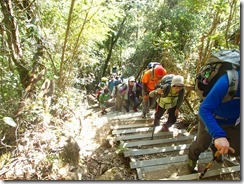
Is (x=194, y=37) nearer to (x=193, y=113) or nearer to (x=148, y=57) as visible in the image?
(x=148, y=57)

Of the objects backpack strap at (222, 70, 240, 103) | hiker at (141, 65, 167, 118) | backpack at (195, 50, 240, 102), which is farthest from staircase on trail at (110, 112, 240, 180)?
backpack strap at (222, 70, 240, 103)

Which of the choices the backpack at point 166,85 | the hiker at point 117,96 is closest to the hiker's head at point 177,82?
the backpack at point 166,85

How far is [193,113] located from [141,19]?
7.00m

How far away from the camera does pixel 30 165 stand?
104 inches

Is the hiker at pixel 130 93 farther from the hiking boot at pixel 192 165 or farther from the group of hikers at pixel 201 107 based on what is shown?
the hiking boot at pixel 192 165

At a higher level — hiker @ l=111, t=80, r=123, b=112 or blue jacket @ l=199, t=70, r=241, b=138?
blue jacket @ l=199, t=70, r=241, b=138

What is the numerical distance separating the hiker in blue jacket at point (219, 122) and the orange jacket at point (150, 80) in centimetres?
214

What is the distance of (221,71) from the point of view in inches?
79.1

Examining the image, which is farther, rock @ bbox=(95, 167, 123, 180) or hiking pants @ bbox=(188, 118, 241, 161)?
rock @ bbox=(95, 167, 123, 180)

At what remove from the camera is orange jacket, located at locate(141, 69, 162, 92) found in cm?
459

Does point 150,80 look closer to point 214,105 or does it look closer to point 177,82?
point 177,82

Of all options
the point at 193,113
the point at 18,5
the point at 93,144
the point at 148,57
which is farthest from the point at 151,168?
the point at 148,57

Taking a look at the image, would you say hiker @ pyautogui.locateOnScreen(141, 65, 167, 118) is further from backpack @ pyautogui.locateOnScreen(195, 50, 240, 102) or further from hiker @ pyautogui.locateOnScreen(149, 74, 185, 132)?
backpack @ pyautogui.locateOnScreen(195, 50, 240, 102)

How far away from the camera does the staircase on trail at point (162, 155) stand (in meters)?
2.70
